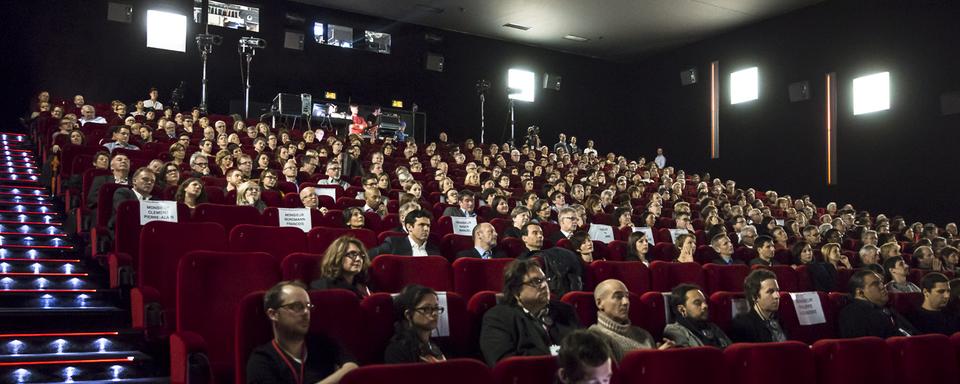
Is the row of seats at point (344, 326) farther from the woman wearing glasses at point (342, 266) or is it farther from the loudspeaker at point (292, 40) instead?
the loudspeaker at point (292, 40)

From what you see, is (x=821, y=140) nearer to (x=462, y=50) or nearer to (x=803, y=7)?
(x=803, y=7)

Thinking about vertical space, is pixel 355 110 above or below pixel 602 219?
above

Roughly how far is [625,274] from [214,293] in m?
2.10

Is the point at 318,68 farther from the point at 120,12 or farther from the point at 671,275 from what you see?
the point at 671,275

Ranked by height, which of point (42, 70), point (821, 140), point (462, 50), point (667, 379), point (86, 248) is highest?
point (462, 50)

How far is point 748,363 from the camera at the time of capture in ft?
8.05

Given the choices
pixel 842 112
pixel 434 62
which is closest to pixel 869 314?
pixel 842 112

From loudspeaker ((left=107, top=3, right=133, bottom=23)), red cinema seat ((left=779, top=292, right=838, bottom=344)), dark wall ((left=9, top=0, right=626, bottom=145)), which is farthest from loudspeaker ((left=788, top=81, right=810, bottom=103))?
loudspeaker ((left=107, top=3, right=133, bottom=23))

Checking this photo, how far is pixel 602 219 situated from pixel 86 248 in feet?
13.1

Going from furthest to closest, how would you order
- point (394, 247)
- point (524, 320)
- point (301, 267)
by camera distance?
point (394, 247)
point (301, 267)
point (524, 320)

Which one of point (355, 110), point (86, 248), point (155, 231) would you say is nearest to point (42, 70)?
point (355, 110)

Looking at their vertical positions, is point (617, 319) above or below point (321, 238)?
below

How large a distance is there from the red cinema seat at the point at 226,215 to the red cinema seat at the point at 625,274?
1.87 meters

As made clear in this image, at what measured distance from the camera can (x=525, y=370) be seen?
2.11 metres
